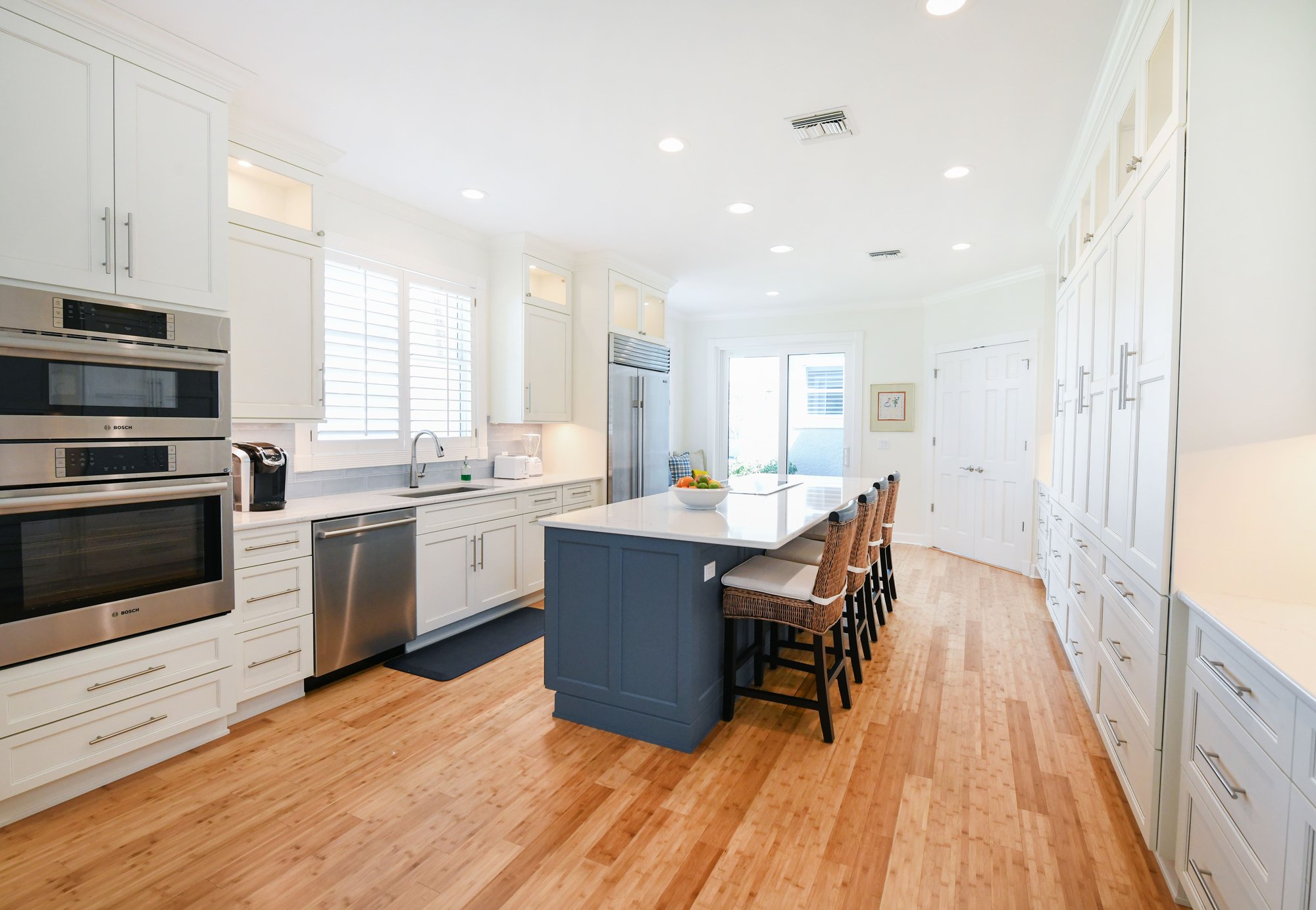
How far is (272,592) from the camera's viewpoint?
9.21 feet

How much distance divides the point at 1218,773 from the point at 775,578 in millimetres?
1514

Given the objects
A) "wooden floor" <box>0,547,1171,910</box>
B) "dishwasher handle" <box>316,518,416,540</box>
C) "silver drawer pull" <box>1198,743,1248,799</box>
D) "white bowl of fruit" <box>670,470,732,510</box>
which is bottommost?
"wooden floor" <box>0,547,1171,910</box>

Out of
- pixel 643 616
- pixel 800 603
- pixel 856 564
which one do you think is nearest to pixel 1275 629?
pixel 800 603

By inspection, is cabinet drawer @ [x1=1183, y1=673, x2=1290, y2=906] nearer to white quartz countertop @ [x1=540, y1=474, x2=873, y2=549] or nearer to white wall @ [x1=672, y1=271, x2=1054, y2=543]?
white quartz countertop @ [x1=540, y1=474, x2=873, y2=549]

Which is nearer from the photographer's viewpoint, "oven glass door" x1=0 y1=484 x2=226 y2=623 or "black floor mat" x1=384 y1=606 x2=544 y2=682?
"oven glass door" x1=0 y1=484 x2=226 y2=623

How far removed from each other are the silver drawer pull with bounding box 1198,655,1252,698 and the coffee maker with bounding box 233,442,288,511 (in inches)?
142

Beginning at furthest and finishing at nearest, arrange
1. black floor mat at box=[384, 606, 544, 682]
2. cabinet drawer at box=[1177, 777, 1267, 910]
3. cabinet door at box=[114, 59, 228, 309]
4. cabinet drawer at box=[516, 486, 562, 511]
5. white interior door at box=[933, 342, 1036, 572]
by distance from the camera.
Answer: white interior door at box=[933, 342, 1036, 572], cabinet drawer at box=[516, 486, 562, 511], black floor mat at box=[384, 606, 544, 682], cabinet door at box=[114, 59, 228, 309], cabinet drawer at box=[1177, 777, 1267, 910]

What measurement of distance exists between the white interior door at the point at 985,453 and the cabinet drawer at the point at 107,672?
19.2 feet

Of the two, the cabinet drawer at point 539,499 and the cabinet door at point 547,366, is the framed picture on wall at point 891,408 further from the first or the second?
the cabinet drawer at point 539,499

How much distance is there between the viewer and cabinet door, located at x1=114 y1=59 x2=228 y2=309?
7.41 feet

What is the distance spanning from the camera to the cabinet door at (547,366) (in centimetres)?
472

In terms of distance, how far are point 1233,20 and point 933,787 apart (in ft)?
8.17

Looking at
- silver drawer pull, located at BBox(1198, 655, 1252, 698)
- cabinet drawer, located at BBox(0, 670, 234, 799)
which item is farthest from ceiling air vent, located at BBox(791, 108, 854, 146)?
cabinet drawer, located at BBox(0, 670, 234, 799)

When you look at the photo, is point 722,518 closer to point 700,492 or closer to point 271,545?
point 700,492
